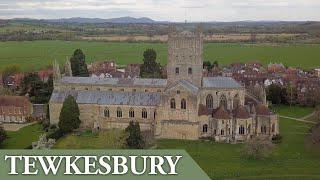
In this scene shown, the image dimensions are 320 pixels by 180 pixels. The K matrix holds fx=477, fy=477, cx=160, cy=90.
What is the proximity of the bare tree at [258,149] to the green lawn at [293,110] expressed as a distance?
20.9 m

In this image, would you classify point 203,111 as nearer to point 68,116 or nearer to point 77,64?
point 68,116

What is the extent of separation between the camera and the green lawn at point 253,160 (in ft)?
137

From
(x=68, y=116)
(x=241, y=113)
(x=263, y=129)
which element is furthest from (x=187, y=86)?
(x=68, y=116)

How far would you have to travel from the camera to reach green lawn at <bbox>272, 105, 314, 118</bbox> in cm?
6744

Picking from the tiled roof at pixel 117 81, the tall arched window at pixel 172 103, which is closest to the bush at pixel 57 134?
the tiled roof at pixel 117 81

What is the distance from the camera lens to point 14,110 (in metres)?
64.5

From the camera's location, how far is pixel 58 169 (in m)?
24.1

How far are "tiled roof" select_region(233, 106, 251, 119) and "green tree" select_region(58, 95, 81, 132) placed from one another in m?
19.0

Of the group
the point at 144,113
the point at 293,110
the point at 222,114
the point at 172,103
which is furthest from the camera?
the point at 293,110

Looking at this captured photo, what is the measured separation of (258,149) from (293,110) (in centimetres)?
2661

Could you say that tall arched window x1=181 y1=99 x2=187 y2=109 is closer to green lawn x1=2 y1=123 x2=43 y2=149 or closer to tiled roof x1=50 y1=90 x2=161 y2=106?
tiled roof x1=50 y1=90 x2=161 y2=106

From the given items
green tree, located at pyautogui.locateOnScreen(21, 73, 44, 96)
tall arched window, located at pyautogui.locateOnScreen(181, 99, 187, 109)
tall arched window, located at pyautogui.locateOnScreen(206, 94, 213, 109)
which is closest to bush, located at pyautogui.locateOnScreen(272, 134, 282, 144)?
tall arched window, located at pyautogui.locateOnScreen(206, 94, 213, 109)

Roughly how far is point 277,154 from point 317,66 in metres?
81.4

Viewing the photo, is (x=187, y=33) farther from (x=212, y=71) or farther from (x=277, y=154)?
(x=212, y=71)
